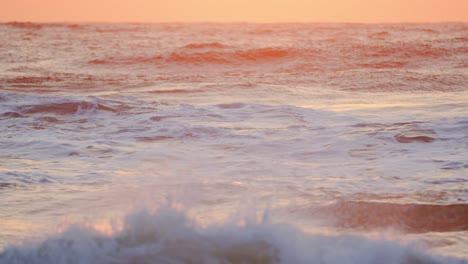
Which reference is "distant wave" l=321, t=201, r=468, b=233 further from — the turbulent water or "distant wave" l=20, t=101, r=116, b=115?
"distant wave" l=20, t=101, r=116, b=115

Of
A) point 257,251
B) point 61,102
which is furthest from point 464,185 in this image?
point 61,102

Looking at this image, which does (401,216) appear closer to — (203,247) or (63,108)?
(203,247)

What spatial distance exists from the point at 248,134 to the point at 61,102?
3.84 m

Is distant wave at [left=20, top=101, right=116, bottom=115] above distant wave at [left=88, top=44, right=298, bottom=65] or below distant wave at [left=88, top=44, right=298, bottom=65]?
above

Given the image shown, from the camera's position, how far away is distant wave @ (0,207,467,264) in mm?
3736

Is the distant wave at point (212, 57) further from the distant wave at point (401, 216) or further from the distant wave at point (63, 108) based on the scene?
the distant wave at point (401, 216)

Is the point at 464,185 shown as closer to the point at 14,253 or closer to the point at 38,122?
the point at 14,253

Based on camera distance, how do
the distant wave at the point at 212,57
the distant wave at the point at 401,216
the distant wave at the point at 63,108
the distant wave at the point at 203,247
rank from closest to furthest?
the distant wave at the point at 203,247, the distant wave at the point at 401,216, the distant wave at the point at 63,108, the distant wave at the point at 212,57

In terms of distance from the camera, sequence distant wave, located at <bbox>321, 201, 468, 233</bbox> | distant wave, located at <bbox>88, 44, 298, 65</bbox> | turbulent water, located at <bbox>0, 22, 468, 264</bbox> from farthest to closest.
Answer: distant wave, located at <bbox>88, 44, 298, 65</bbox>, distant wave, located at <bbox>321, 201, 468, 233</bbox>, turbulent water, located at <bbox>0, 22, 468, 264</bbox>

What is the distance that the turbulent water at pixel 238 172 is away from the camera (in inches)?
154

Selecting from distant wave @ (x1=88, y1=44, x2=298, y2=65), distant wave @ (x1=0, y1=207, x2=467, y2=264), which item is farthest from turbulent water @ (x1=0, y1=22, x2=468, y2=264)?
distant wave @ (x1=88, y1=44, x2=298, y2=65)

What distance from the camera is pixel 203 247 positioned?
3934 millimetres

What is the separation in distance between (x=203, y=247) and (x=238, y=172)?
190cm

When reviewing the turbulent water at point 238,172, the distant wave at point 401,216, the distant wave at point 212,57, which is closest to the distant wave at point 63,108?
the turbulent water at point 238,172
